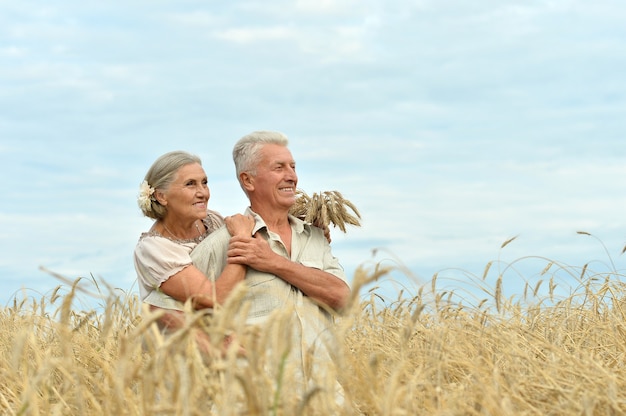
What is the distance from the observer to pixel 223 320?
2.30 meters

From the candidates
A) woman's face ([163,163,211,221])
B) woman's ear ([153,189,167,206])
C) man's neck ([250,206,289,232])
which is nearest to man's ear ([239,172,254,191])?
man's neck ([250,206,289,232])

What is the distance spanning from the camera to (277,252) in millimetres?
4773

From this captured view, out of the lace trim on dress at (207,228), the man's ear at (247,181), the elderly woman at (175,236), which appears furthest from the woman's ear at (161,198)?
the man's ear at (247,181)

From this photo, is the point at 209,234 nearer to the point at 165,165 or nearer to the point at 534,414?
the point at 165,165

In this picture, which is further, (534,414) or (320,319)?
(320,319)

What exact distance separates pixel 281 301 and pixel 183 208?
29.1 inches

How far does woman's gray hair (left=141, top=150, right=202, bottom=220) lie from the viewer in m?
4.68

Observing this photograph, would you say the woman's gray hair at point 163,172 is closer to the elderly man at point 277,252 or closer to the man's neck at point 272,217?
the elderly man at point 277,252

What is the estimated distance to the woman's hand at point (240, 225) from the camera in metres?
4.57

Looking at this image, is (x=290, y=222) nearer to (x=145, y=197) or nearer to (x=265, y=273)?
(x=265, y=273)

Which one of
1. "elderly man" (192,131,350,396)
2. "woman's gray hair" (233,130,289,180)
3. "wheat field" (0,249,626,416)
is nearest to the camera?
"wheat field" (0,249,626,416)

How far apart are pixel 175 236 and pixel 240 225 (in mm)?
415

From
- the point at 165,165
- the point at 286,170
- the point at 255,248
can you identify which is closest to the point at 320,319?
the point at 255,248

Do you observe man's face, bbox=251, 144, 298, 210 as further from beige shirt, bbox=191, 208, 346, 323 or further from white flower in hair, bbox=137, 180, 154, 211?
white flower in hair, bbox=137, 180, 154, 211
